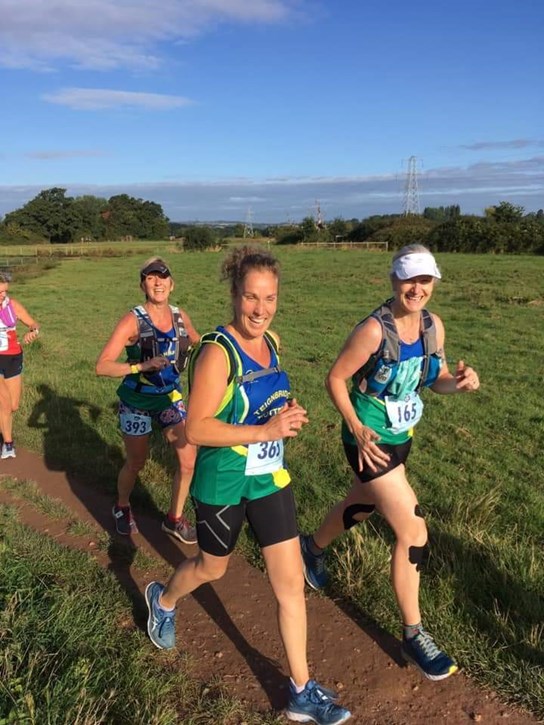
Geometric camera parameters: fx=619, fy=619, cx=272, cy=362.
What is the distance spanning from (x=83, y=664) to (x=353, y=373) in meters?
1.95

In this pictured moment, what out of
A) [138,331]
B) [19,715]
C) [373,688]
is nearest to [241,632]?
[373,688]

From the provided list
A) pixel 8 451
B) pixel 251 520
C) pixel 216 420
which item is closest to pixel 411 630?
pixel 251 520

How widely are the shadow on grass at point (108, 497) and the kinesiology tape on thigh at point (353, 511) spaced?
3.01ft

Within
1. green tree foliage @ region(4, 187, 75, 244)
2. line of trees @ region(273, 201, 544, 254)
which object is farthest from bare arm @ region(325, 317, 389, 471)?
green tree foliage @ region(4, 187, 75, 244)

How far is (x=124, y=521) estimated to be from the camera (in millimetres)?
4852

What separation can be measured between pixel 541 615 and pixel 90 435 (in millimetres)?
5217

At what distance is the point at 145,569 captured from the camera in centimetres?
434

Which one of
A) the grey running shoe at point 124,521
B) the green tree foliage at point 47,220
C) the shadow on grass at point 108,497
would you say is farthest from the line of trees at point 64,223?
the grey running shoe at point 124,521

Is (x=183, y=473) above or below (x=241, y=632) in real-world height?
above

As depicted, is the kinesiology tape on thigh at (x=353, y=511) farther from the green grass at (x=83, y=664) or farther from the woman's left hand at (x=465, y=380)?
the green grass at (x=83, y=664)

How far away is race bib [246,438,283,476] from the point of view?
2920 millimetres

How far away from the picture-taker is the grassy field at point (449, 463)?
353 centimetres

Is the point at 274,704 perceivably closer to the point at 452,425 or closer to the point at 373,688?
the point at 373,688

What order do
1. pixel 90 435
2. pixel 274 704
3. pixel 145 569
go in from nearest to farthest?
1. pixel 274 704
2. pixel 145 569
3. pixel 90 435
